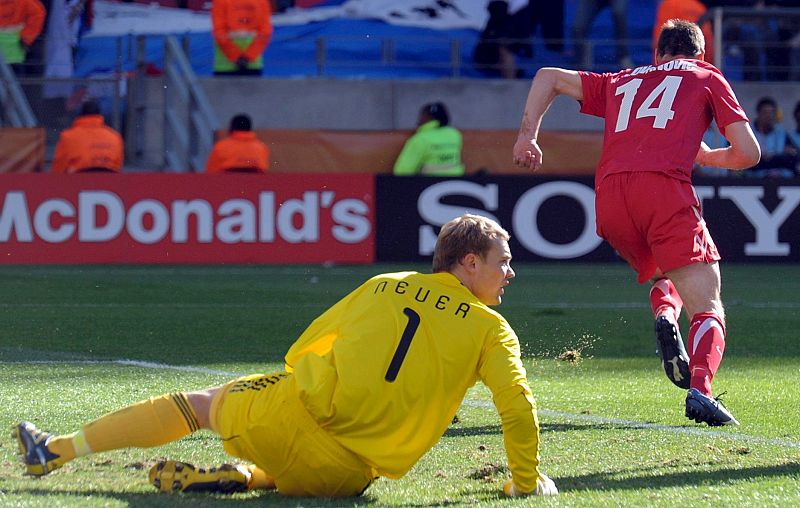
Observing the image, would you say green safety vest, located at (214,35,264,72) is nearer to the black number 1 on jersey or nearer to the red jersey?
the red jersey

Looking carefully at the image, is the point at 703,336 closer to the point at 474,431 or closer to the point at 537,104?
the point at 474,431

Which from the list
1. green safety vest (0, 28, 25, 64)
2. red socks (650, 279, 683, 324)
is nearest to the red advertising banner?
green safety vest (0, 28, 25, 64)

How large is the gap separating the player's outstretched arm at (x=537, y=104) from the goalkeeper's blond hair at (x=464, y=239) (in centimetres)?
157

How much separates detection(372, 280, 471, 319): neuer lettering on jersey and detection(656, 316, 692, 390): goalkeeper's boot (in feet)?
5.87

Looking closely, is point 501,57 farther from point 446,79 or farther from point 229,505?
point 229,505

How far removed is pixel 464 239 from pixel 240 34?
46.4 ft

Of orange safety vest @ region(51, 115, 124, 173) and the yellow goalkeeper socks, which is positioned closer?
the yellow goalkeeper socks

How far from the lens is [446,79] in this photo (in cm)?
1872

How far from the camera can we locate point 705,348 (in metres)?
5.53

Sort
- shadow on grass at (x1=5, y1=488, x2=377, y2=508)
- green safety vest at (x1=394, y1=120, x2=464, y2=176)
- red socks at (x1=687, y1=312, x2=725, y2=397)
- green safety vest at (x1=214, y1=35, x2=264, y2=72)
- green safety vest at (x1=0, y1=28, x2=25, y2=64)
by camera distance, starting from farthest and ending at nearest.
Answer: green safety vest at (x1=214, y1=35, x2=264, y2=72) < green safety vest at (x1=0, y1=28, x2=25, y2=64) < green safety vest at (x1=394, y1=120, x2=464, y2=176) < red socks at (x1=687, y1=312, x2=725, y2=397) < shadow on grass at (x1=5, y1=488, x2=377, y2=508)

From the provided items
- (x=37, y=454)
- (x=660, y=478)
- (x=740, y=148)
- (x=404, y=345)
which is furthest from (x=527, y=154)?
(x=37, y=454)

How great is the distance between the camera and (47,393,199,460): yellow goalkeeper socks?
4.19 m

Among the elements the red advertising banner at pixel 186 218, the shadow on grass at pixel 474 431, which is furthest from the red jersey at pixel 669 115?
the red advertising banner at pixel 186 218

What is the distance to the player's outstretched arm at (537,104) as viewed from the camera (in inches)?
233
